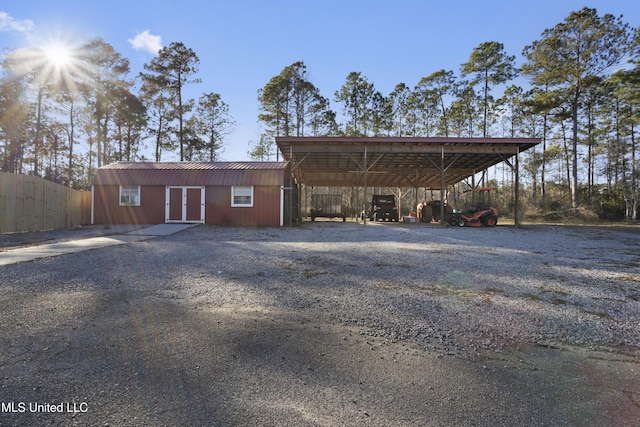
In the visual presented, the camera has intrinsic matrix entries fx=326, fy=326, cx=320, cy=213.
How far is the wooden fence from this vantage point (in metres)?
13.2

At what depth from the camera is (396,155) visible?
19828mm

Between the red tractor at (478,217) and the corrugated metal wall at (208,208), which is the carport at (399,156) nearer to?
the red tractor at (478,217)

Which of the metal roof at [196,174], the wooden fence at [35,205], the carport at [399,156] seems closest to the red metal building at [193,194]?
the metal roof at [196,174]

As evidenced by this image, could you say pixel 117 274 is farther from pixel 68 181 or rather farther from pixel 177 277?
pixel 68 181

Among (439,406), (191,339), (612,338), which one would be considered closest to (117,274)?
(191,339)

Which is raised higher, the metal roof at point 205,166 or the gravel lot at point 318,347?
the metal roof at point 205,166

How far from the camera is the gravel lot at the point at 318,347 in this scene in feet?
7.06

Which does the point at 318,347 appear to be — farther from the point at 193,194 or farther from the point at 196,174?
the point at 196,174

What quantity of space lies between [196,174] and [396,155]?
11776mm

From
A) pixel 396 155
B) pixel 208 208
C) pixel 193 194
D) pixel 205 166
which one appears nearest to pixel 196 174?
pixel 205 166

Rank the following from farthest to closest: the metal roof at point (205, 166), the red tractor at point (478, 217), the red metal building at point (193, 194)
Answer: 1. the metal roof at point (205, 166)
2. the red metal building at point (193, 194)
3. the red tractor at point (478, 217)

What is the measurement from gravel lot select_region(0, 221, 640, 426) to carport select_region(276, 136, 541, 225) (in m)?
11.8

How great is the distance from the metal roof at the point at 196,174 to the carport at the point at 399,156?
1409mm

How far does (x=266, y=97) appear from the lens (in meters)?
31.1
